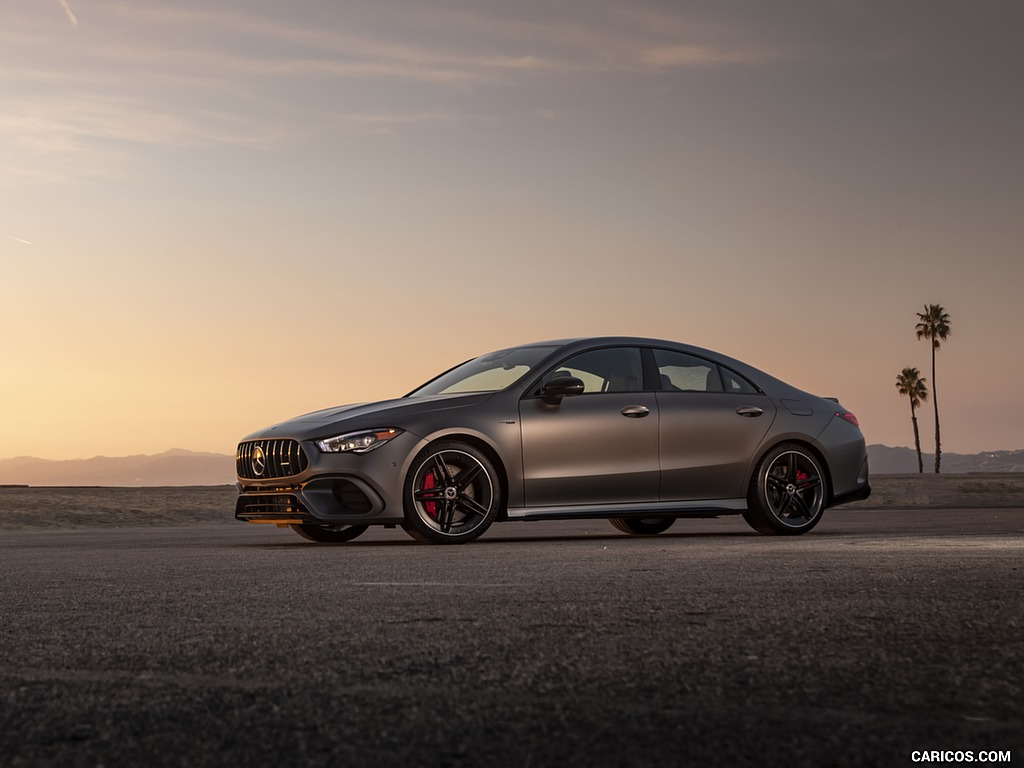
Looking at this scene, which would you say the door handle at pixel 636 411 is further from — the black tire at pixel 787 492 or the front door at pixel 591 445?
the black tire at pixel 787 492

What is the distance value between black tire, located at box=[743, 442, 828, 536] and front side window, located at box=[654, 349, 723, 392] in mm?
817

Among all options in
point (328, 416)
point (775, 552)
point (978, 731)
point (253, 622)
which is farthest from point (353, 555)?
point (978, 731)

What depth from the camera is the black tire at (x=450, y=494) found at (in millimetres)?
9375

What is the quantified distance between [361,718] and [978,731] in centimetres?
131

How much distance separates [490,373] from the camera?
10477 millimetres

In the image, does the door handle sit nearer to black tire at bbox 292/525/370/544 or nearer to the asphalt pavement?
black tire at bbox 292/525/370/544

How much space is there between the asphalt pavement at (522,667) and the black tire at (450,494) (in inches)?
115

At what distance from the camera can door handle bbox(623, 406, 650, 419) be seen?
10.1 m

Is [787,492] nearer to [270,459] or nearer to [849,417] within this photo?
[849,417]

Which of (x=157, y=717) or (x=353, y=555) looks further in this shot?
(x=353, y=555)

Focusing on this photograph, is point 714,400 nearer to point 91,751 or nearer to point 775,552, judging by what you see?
point 775,552

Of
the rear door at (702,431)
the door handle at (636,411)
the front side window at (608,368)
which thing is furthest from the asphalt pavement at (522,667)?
the front side window at (608,368)

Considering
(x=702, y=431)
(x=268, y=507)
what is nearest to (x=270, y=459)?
(x=268, y=507)

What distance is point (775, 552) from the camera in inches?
296
